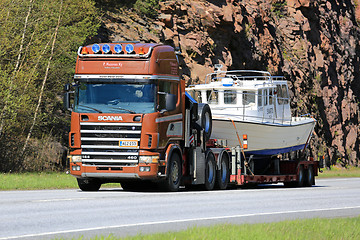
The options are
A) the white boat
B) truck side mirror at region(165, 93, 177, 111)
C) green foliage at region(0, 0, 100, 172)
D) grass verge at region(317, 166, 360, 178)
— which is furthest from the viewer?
grass verge at region(317, 166, 360, 178)

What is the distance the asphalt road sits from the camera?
10508 millimetres

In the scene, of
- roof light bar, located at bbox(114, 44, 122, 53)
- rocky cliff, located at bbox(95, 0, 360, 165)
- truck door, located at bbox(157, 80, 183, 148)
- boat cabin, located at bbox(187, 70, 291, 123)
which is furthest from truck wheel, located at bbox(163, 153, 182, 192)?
rocky cliff, located at bbox(95, 0, 360, 165)

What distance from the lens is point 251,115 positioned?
26641 mm

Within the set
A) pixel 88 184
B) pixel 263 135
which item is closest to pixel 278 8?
pixel 263 135

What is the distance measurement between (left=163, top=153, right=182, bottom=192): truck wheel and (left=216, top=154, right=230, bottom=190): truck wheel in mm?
2830

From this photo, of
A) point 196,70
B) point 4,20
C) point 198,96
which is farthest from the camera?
point 196,70

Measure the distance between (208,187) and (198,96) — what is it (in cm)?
678

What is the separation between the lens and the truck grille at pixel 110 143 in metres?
18.6

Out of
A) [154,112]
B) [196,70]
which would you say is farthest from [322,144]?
[154,112]

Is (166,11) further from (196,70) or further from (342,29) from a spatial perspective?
(342,29)

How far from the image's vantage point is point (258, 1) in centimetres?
5822

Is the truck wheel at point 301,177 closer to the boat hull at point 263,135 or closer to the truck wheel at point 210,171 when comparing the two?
the boat hull at point 263,135

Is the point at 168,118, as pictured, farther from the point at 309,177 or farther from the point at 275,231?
the point at 309,177

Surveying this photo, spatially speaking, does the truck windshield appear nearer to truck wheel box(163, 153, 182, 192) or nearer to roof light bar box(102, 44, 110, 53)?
roof light bar box(102, 44, 110, 53)
